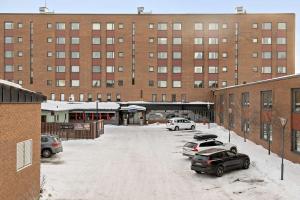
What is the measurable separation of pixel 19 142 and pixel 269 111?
75.3 ft

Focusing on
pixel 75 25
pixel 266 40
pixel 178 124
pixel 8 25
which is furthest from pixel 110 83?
pixel 266 40

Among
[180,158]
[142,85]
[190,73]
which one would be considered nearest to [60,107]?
[142,85]

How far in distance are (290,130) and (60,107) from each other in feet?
125

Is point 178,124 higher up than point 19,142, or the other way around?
point 19,142

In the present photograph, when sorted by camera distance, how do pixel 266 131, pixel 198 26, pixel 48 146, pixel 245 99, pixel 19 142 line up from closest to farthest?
pixel 19 142
pixel 48 146
pixel 266 131
pixel 245 99
pixel 198 26

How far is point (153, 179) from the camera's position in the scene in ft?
64.4

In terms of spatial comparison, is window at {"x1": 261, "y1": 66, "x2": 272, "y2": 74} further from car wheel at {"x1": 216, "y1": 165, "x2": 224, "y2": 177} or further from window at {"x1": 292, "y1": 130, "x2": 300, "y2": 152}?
car wheel at {"x1": 216, "y1": 165, "x2": 224, "y2": 177}

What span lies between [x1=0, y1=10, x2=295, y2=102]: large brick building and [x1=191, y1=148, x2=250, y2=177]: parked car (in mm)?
45242

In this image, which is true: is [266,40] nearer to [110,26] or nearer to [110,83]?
[110,26]

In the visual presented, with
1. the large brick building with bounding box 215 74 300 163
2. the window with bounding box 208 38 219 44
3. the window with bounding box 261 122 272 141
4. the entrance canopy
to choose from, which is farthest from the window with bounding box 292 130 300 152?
the window with bounding box 208 38 219 44

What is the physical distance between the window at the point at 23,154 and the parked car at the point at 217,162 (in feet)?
32.6

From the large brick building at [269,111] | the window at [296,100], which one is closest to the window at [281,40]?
the large brick building at [269,111]

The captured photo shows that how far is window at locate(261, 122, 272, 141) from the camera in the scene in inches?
1147

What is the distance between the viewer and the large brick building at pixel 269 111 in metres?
24.2
